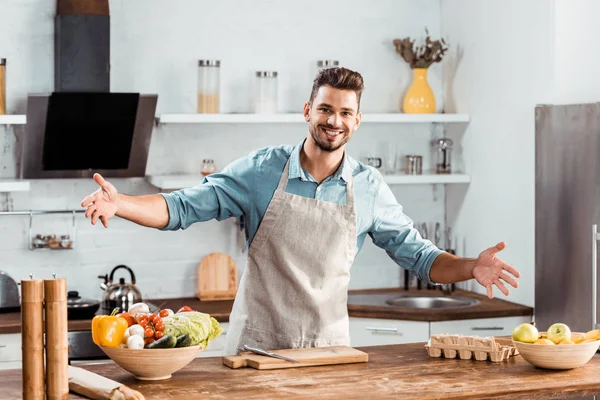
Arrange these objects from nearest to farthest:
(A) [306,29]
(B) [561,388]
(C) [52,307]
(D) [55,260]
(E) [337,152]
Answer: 1. (C) [52,307]
2. (B) [561,388]
3. (E) [337,152]
4. (D) [55,260]
5. (A) [306,29]

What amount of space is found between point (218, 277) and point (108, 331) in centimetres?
256

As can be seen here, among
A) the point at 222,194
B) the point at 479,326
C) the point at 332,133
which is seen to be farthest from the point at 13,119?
the point at 479,326

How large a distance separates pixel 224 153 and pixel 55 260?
1.08 m

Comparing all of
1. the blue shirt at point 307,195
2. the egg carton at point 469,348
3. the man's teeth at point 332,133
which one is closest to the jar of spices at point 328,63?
the blue shirt at point 307,195

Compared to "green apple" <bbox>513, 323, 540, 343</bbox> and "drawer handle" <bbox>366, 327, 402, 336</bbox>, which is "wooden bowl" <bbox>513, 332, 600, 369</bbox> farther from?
"drawer handle" <bbox>366, 327, 402, 336</bbox>

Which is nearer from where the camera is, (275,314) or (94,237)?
(275,314)

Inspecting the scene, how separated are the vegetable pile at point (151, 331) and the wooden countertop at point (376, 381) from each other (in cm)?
12

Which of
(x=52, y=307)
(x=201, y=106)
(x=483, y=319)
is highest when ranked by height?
(x=201, y=106)

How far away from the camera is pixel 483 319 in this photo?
497cm

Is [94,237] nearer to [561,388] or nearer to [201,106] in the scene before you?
[201,106]

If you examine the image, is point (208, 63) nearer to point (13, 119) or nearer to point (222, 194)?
point (13, 119)

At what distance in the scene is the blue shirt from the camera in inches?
143

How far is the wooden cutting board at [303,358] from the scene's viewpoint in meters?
3.07

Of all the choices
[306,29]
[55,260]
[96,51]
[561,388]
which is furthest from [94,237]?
[561,388]
